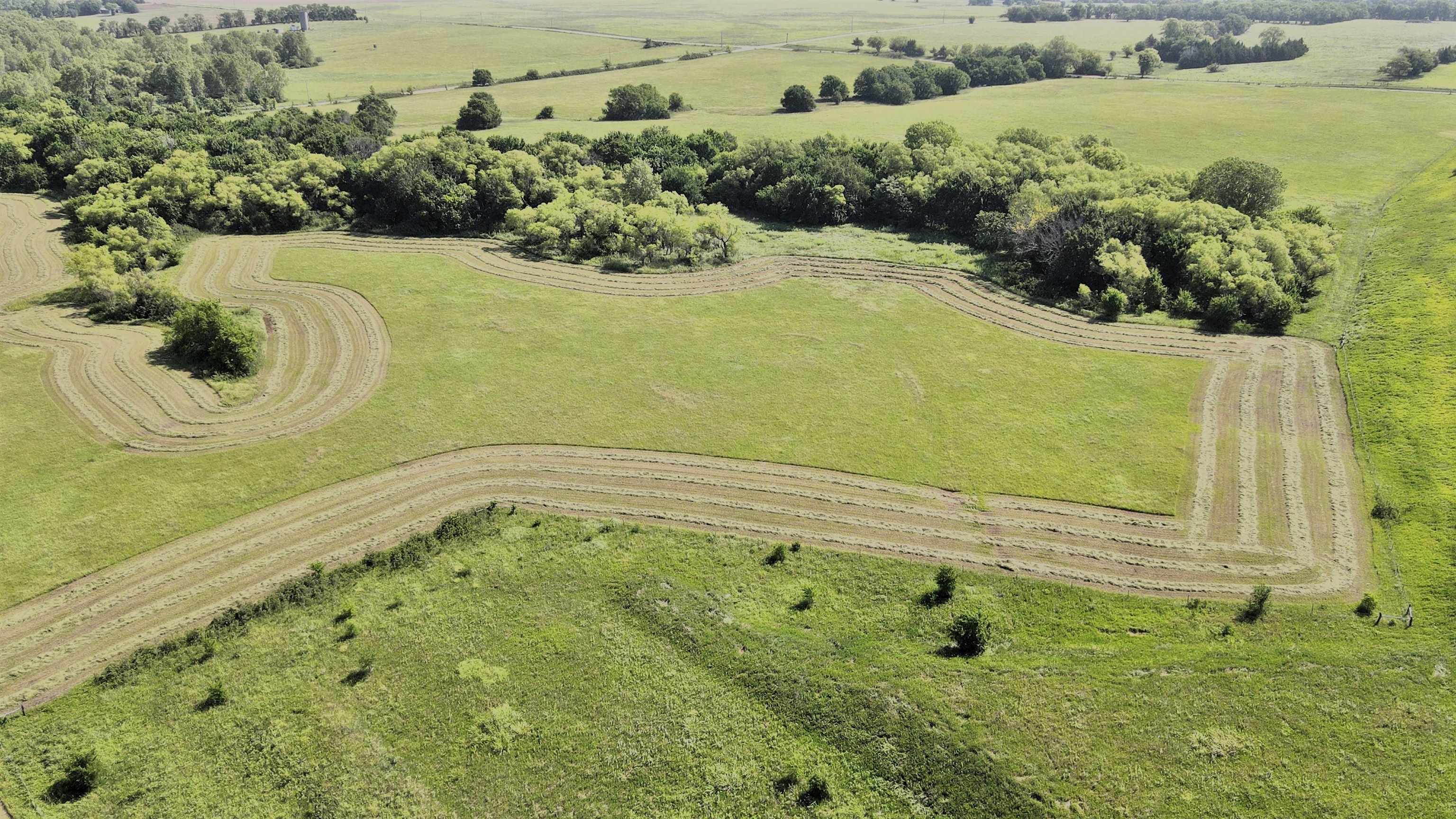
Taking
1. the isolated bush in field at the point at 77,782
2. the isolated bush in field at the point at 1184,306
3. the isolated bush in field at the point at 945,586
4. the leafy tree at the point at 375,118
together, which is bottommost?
the isolated bush in field at the point at 77,782

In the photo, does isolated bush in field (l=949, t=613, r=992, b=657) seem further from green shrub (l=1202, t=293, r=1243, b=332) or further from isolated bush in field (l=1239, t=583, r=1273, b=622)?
green shrub (l=1202, t=293, r=1243, b=332)

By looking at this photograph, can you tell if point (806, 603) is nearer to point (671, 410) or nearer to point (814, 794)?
point (814, 794)

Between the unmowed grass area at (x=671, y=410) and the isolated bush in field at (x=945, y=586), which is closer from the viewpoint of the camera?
the isolated bush in field at (x=945, y=586)

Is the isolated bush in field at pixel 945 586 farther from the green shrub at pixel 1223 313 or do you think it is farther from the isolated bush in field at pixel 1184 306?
the isolated bush in field at pixel 1184 306

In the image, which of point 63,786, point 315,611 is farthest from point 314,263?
point 63,786

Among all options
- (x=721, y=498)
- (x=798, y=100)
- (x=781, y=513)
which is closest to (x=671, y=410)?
(x=721, y=498)

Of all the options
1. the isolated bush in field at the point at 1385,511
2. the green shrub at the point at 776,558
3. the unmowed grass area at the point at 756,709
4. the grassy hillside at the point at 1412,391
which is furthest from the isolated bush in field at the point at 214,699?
Result: the isolated bush in field at the point at 1385,511
